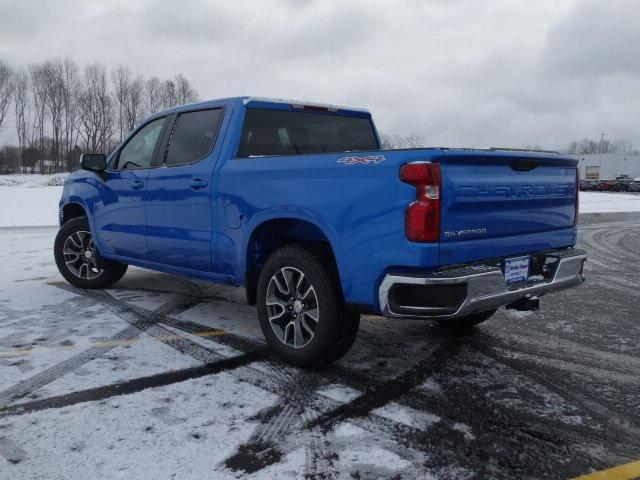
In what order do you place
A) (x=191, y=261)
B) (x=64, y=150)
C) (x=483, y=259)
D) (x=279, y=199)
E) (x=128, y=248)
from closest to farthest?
(x=483, y=259) < (x=279, y=199) < (x=191, y=261) < (x=128, y=248) < (x=64, y=150)

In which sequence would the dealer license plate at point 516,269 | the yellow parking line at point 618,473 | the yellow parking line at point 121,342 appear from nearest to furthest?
the yellow parking line at point 618,473
the dealer license plate at point 516,269
the yellow parking line at point 121,342

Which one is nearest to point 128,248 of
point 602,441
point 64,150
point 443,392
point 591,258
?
point 443,392

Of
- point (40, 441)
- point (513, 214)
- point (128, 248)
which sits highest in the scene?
point (513, 214)

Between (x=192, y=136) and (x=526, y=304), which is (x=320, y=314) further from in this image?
(x=192, y=136)

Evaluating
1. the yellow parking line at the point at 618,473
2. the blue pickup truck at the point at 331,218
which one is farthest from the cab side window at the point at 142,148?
the yellow parking line at the point at 618,473

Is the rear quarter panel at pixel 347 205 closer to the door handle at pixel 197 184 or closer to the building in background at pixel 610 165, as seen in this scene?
the door handle at pixel 197 184

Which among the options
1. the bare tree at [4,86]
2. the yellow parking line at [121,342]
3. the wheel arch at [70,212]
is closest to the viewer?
the yellow parking line at [121,342]

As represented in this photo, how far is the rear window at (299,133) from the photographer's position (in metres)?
4.63

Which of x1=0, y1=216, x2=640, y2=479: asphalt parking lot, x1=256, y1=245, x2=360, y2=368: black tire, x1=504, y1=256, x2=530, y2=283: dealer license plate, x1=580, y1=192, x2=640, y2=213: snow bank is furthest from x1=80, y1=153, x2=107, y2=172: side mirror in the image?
x1=580, y1=192, x2=640, y2=213: snow bank

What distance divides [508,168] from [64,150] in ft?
255

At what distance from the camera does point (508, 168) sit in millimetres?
3533

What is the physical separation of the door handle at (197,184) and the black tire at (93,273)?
2278mm

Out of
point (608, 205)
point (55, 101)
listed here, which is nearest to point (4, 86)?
point (55, 101)

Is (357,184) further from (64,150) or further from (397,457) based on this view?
(64,150)
